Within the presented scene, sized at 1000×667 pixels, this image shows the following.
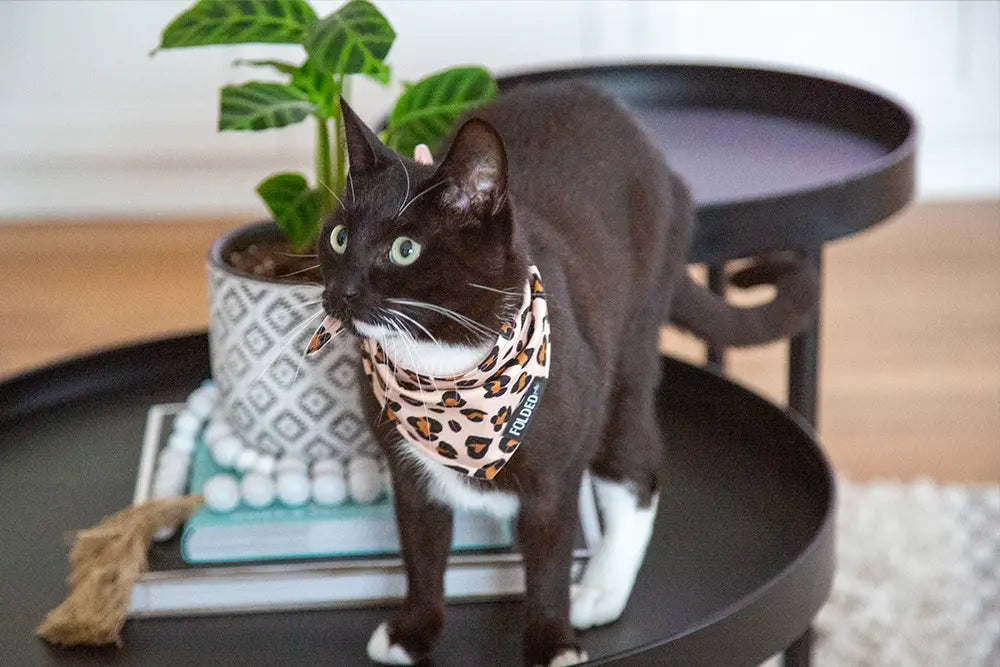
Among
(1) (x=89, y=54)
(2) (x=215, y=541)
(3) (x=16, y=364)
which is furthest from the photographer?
(1) (x=89, y=54)

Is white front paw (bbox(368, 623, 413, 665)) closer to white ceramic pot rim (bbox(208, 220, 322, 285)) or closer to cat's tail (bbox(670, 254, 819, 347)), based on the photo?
white ceramic pot rim (bbox(208, 220, 322, 285))

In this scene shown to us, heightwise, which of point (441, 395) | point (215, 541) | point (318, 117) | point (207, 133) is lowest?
point (207, 133)

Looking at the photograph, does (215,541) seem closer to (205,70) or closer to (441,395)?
(441,395)

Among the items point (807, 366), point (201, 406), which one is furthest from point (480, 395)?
point (807, 366)

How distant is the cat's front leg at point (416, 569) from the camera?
835 millimetres

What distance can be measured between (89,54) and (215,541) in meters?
2.09

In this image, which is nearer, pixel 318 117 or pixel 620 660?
pixel 620 660

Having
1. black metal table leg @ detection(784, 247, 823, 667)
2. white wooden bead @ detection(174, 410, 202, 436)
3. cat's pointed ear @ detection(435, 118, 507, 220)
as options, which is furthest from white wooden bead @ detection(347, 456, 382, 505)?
black metal table leg @ detection(784, 247, 823, 667)

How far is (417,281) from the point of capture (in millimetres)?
704

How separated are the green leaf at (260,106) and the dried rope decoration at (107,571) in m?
0.30

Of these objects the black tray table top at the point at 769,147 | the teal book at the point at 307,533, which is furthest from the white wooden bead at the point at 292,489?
the black tray table top at the point at 769,147

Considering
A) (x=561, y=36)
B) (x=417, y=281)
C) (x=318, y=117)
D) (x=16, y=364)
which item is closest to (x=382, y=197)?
(x=417, y=281)

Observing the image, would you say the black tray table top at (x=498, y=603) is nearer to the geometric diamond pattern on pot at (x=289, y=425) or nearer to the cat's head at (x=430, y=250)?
the geometric diamond pattern on pot at (x=289, y=425)

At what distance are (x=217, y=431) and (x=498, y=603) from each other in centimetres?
29
